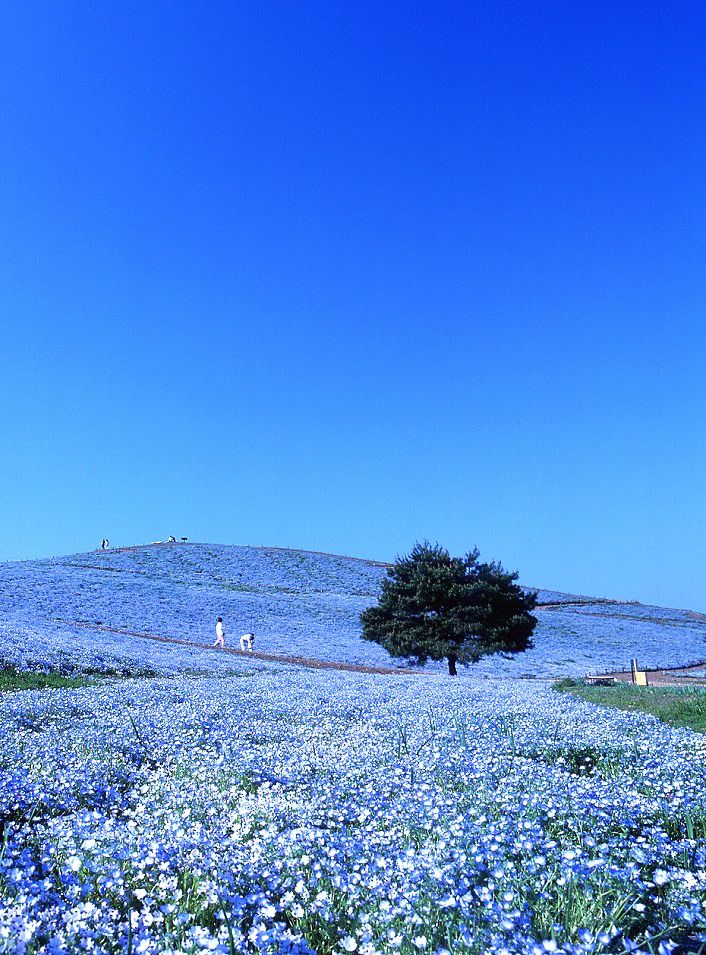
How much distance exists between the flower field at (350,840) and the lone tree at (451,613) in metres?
18.7

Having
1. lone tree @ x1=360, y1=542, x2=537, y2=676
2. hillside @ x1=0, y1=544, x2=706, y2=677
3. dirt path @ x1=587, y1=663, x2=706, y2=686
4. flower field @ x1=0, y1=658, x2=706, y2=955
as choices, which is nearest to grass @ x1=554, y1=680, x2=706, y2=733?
flower field @ x1=0, y1=658, x2=706, y2=955

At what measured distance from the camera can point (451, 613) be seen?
27.8 metres

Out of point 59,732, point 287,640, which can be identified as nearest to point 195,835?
point 59,732

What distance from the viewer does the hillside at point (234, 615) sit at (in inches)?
898

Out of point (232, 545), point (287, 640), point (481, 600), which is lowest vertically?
point (287, 640)

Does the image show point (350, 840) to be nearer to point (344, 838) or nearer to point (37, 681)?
point (344, 838)

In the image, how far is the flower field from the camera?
10.7 feet

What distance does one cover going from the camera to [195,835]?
4.10 m

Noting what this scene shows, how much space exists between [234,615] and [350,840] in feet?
118

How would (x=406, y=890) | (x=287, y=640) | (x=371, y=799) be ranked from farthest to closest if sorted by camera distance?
(x=287, y=640)
(x=371, y=799)
(x=406, y=890)

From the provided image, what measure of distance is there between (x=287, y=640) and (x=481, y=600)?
37.6ft

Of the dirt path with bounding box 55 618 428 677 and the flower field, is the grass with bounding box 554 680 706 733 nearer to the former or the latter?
the flower field

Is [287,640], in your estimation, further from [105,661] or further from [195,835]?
[195,835]

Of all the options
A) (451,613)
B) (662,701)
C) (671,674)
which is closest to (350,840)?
(662,701)
